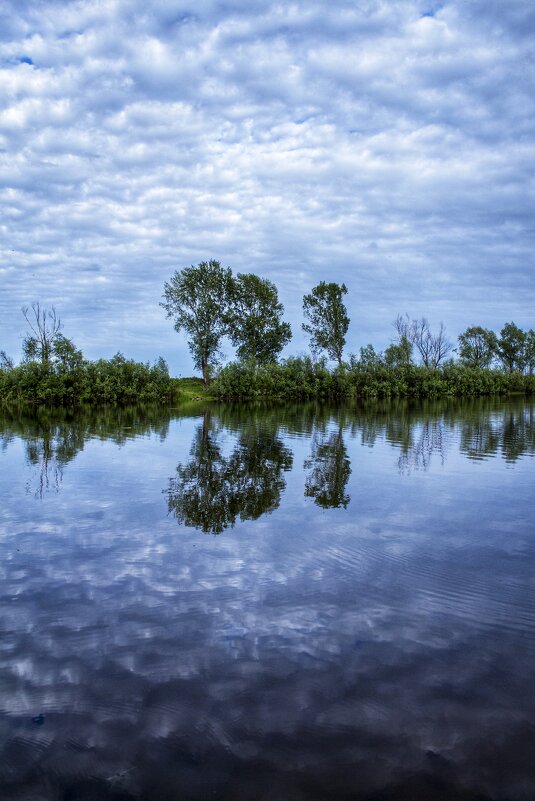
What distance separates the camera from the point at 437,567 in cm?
695

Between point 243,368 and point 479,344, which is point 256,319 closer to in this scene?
point 243,368

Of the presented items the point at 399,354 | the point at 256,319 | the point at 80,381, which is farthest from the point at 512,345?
the point at 80,381

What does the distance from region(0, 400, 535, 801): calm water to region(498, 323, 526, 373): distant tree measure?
108432mm

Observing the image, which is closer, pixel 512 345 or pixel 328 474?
pixel 328 474

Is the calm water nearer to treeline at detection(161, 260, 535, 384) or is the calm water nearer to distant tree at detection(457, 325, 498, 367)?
treeline at detection(161, 260, 535, 384)

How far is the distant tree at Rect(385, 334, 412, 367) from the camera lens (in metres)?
73.5

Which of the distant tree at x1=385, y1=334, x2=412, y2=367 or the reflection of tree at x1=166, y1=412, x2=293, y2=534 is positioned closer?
the reflection of tree at x1=166, y1=412, x2=293, y2=534

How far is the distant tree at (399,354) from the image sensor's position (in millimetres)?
73500

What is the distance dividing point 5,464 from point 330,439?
11.2 metres

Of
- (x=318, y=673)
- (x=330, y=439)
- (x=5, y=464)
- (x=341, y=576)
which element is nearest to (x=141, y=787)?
(x=318, y=673)

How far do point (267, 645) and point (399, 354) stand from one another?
76700 mm

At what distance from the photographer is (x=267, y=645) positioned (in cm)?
491

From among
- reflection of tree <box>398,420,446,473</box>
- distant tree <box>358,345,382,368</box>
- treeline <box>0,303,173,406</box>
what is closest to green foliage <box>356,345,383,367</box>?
distant tree <box>358,345,382,368</box>

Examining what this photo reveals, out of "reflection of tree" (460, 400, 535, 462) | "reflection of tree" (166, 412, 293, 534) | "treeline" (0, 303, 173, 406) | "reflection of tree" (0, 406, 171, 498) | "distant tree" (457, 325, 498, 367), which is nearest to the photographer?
"reflection of tree" (166, 412, 293, 534)
